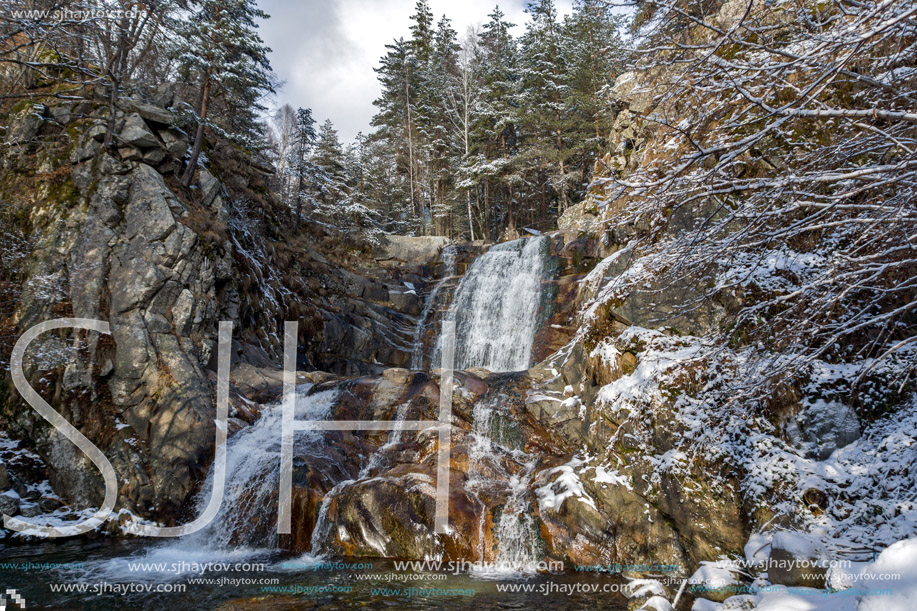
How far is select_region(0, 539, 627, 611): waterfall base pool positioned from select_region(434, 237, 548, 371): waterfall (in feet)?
28.3

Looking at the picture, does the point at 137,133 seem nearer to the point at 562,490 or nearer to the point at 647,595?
the point at 562,490

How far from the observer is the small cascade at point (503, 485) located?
721cm

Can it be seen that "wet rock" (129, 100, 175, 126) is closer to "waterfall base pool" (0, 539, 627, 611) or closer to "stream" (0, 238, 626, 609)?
"stream" (0, 238, 626, 609)

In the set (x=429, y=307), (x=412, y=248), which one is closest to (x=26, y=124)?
(x=429, y=307)

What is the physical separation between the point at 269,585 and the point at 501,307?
1236cm

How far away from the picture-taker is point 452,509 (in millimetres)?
7613

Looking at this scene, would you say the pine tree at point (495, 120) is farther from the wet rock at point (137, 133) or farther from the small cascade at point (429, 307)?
the wet rock at point (137, 133)

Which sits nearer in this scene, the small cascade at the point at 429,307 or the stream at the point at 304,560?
the stream at the point at 304,560

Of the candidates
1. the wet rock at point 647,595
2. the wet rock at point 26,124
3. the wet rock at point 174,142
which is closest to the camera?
the wet rock at point 647,595

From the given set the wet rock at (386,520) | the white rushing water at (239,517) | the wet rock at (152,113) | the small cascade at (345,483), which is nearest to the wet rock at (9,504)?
the white rushing water at (239,517)

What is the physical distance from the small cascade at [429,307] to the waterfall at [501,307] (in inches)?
48.5

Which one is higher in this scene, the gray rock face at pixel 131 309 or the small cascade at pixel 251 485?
the gray rock face at pixel 131 309

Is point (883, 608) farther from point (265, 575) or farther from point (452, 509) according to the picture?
point (265, 575)

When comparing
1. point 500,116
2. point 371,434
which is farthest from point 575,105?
point 371,434
